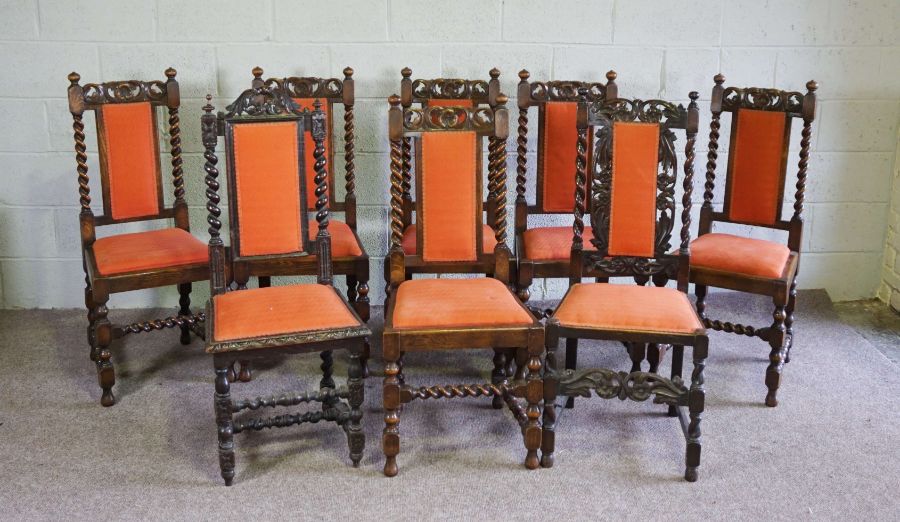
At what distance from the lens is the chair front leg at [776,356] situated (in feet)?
11.2

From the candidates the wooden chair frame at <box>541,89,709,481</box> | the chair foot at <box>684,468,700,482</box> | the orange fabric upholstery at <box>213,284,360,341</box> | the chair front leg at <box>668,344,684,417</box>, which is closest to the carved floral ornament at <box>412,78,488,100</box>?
the wooden chair frame at <box>541,89,709,481</box>

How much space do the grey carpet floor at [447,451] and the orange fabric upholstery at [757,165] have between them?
59 centimetres

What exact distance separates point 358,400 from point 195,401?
81 centimetres

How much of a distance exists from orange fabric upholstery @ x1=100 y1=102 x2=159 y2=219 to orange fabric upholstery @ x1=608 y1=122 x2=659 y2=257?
1.79 meters

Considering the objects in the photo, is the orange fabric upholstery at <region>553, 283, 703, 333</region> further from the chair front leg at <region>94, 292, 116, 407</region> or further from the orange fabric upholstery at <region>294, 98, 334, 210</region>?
the chair front leg at <region>94, 292, 116, 407</region>

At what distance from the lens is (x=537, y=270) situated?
364cm

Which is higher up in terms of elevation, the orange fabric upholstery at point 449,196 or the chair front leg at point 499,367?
the orange fabric upholstery at point 449,196

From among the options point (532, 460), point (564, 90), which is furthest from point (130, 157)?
point (532, 460)

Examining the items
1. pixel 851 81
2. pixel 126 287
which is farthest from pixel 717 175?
pixel 126 287

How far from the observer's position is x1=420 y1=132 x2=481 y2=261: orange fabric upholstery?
A: 3160mm

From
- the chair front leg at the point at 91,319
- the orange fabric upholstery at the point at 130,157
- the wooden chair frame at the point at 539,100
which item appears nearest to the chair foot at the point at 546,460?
the wooden chair frame at the point at 539,100

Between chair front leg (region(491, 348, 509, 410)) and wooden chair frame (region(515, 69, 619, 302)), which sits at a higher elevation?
wooden chair frame (region(515, 69, 619, 302))

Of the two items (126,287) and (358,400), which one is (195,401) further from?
(358,400)

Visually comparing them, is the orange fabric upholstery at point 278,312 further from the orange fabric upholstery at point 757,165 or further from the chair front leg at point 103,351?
the orange fabric upholstery at point 757,165
